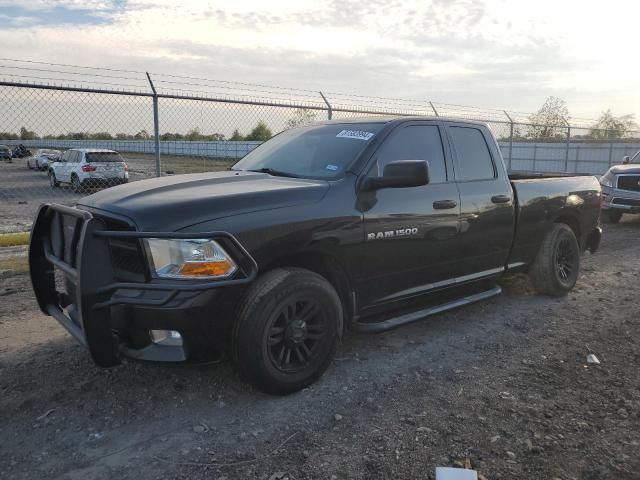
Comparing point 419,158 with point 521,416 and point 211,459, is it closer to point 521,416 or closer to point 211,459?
point 521,416

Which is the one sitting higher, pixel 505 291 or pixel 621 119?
pixel 621 119

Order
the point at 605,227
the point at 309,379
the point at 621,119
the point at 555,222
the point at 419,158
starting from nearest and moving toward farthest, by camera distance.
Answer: the point at 309,379
the point at 419,158
the point at 555,222
the point at 605,227
the point at 621,119

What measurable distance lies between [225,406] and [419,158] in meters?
2.40

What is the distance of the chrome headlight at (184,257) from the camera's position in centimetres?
296

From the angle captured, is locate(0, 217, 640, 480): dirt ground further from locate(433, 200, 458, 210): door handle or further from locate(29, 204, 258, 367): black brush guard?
locate(433, 200, 458, 210): door handle

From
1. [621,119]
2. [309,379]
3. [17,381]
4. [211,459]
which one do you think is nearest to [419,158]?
[309,379]

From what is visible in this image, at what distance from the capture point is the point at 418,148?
14.2ft

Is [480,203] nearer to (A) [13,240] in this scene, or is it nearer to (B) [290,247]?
(B) [290,247]

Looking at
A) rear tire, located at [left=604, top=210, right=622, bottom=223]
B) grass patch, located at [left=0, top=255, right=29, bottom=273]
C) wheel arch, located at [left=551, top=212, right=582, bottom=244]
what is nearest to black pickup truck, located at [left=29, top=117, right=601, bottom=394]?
wheel arch, located at [left=551, top=212, right=582, bottom=244]

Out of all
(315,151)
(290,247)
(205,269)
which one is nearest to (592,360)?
(290,247)

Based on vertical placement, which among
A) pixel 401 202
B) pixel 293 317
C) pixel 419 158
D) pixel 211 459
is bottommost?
pixel 211 459

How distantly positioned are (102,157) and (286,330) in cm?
1798

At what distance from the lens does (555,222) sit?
19.2ft

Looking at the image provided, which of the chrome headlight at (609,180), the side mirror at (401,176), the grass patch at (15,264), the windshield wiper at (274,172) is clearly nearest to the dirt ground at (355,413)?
the side mirror at (401,176)
